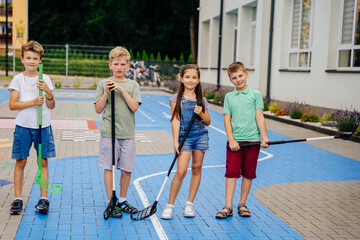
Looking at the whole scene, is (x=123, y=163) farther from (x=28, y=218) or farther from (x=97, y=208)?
(x=28, y=218)

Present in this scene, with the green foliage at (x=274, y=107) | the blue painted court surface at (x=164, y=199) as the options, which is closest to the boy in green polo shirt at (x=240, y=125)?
the blue painted court surface at (x=164, y=199)

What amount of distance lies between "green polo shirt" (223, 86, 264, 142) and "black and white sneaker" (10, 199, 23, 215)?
7.73 feet

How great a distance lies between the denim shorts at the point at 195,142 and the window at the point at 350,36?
9.78m

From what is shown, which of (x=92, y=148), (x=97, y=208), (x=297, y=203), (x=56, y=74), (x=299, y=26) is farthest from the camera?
(x=56, y=74)

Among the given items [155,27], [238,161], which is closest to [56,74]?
[155,27]

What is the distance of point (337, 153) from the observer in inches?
393

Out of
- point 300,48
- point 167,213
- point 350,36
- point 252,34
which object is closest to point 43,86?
point 167,213

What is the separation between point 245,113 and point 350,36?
10.3m

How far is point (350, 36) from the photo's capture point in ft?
47.3

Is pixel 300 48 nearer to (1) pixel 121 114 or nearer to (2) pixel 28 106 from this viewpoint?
(1) pixel 121 114

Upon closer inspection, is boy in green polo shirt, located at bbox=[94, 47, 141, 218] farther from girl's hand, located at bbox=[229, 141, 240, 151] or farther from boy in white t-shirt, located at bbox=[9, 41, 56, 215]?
girl's hand, located at bbox=[229, 141, 240, 151]

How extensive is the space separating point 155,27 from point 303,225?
55.1 meters

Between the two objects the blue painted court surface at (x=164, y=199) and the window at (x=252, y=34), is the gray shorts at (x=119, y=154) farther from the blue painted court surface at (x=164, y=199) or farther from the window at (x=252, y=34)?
the window at (x=252, y=34)

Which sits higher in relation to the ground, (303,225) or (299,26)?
(299,26)
